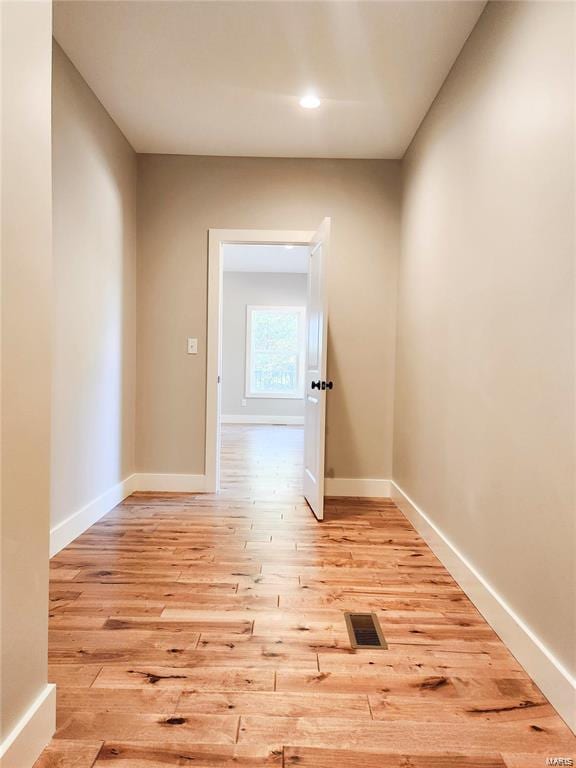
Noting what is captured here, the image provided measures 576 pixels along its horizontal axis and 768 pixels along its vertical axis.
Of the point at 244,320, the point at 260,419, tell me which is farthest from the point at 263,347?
the point at 260,419

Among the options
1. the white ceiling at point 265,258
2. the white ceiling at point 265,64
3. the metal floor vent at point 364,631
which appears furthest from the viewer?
the white ceiling at point 265,258

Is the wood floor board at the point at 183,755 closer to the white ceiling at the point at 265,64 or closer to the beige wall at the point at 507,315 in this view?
the beige wall at the point at 507,315

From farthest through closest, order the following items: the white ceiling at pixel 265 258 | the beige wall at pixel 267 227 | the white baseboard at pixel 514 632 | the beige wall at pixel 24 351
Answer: the white ceiling at pixel 265 258 → the beige wall at pixel 267 227 → the white baseboard at pixel 514 632 → the beige wall at pixel 24 351

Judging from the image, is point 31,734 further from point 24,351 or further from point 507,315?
point 507,315

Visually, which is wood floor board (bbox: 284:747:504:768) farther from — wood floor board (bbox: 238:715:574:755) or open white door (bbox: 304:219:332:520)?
open white door (bbox: 304:219:332:520)

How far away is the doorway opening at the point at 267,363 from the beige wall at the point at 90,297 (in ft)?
2.13

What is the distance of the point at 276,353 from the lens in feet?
29.9

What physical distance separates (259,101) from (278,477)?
2.98m

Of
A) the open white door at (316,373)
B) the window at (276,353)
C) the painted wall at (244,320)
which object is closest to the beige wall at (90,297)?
the open white door at (316,373)

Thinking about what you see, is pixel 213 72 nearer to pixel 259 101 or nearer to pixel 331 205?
pixel 259 101

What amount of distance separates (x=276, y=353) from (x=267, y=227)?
532 cm

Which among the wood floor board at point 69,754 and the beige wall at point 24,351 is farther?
the wood floor board at point 69,754

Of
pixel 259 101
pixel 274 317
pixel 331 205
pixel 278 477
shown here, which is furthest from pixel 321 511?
pixel 274 317

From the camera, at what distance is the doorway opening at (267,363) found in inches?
141
